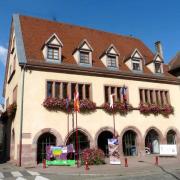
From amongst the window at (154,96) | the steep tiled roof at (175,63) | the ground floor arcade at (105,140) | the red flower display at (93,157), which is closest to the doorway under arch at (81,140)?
the ground floor arcade at (105,140)

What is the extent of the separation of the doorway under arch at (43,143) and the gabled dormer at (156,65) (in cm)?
1301

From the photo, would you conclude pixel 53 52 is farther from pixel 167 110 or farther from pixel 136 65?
pixel 167 110

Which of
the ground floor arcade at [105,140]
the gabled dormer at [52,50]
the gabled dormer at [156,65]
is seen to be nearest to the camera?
the ground floor arcade at [105,140]

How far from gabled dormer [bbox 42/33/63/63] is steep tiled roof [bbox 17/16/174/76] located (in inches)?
20.2

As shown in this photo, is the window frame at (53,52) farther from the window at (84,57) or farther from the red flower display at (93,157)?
the red flower display at (93,157)

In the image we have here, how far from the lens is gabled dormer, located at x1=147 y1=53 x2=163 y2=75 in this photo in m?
27.4

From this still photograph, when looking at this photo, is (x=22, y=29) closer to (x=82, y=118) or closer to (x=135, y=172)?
(x=82, y=118)

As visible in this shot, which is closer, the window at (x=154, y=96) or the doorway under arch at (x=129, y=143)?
the doorway under arch at (x=129, y=143)

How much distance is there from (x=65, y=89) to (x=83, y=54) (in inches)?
158

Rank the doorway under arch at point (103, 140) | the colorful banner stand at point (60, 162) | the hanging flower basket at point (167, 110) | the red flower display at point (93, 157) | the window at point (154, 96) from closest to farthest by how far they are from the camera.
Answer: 1. the colorful banner stand at point (60, 162)
2. the red flower display at point (93, 157)
3. the doorway under arch at point (103, 140)
4. the window at point (154, 96)
5. the hanging flower basket at point (167, 110)

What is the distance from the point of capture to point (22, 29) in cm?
2512

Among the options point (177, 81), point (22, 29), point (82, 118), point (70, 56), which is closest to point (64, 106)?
point (82, 118)

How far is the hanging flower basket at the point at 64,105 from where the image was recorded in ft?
67.2

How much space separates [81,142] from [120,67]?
27.7 feet
